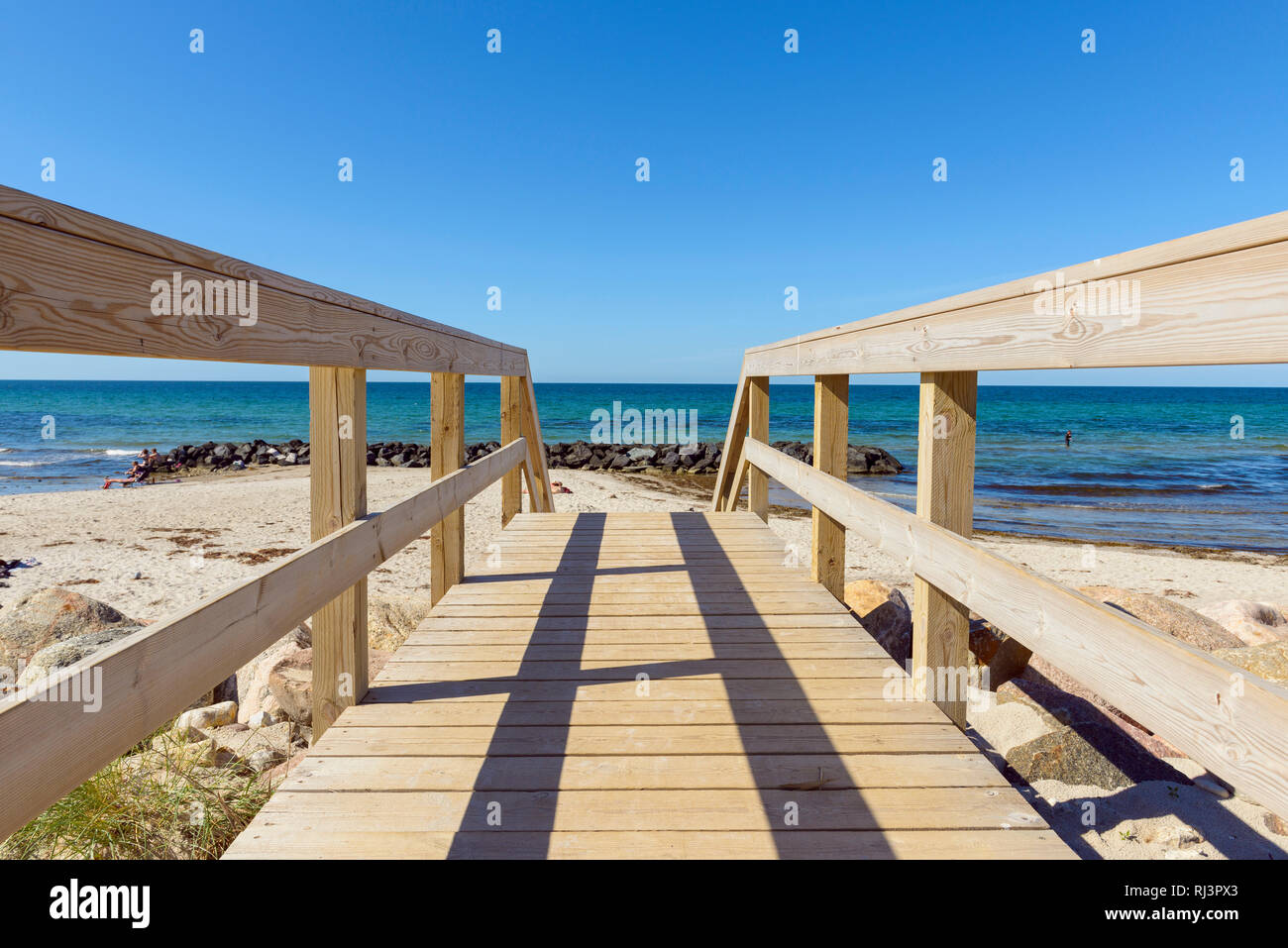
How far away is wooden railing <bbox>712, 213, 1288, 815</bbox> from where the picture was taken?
1.02 meters

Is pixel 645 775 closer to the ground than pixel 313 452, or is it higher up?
closer to the ground

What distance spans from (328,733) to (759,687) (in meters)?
1.39

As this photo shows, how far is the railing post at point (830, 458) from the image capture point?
11.3 feet

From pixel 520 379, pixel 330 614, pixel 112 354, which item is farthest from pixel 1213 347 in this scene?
pixel 520 379

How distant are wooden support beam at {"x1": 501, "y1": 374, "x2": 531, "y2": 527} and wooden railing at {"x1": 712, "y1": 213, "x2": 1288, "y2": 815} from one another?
2.86 metres

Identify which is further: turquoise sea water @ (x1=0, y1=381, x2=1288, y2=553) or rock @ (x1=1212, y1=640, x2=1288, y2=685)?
turquoise sea water @ (x1=0, y1=381, x2=1288, y2=553)

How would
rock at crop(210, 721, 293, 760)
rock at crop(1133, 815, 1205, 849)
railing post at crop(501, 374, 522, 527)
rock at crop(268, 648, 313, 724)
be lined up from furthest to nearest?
railing post at crop(501, 374, 522, 527) < rock at crop(268, 648, 313, 724) < rock at crop(210, 721, 293, 760) < rock at crop(1133, 815, 1205, 849)

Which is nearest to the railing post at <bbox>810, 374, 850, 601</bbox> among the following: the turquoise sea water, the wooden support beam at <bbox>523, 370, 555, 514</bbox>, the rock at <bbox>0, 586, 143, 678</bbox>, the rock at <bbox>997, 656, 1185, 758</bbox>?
the rock at <bbox>997, 656, 1185, 758</bbox>

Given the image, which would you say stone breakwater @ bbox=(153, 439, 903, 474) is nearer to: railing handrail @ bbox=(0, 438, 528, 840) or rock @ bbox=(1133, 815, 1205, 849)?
rock @ bbox=(1133, 815, 1205, 849)

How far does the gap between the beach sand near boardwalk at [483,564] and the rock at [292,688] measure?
95 cm

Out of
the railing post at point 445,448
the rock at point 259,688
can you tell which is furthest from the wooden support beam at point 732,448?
the rock at point 259,688

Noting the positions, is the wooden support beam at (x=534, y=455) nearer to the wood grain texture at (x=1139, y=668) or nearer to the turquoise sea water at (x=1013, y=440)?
the wood grain texture at (x=1139, y=668)

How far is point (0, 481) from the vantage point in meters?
17.7
